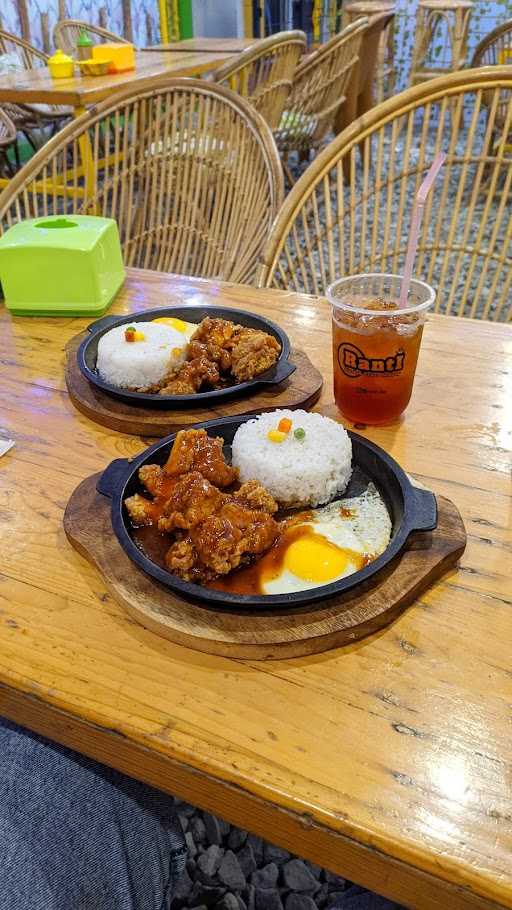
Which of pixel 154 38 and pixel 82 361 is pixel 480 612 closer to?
pixel 82 361

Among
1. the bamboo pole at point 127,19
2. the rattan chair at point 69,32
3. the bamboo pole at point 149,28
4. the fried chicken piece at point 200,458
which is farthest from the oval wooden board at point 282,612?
the bamboo pole at point 149,28

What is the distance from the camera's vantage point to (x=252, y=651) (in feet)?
2.29

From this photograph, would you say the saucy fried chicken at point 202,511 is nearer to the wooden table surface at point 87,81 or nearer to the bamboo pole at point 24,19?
the wooden table surface at point 87,81

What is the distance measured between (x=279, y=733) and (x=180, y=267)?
1843 mm

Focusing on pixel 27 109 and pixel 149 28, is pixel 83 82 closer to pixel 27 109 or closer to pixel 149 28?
Result: pixel 27 109

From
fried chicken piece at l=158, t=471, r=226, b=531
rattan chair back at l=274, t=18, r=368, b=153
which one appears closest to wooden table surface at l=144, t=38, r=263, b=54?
rattan chair back at l=274, t=18, r=368, b=153

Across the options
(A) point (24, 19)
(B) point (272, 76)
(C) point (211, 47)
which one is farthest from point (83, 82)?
(A) point (24, 19)

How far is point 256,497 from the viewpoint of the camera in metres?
0.84

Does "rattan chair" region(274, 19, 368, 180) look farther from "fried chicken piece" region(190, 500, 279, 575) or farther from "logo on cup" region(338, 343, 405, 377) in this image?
"fried chicken piece" region(190, 500, 279, 575)

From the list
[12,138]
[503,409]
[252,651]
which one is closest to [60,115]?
[12,138]

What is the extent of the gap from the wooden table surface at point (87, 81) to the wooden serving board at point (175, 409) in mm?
2950

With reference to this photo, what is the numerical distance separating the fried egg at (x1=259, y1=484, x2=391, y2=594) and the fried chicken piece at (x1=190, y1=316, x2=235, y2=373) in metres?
0.40

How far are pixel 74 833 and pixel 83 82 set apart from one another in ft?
13.1

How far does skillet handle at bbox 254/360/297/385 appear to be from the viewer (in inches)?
43.9
